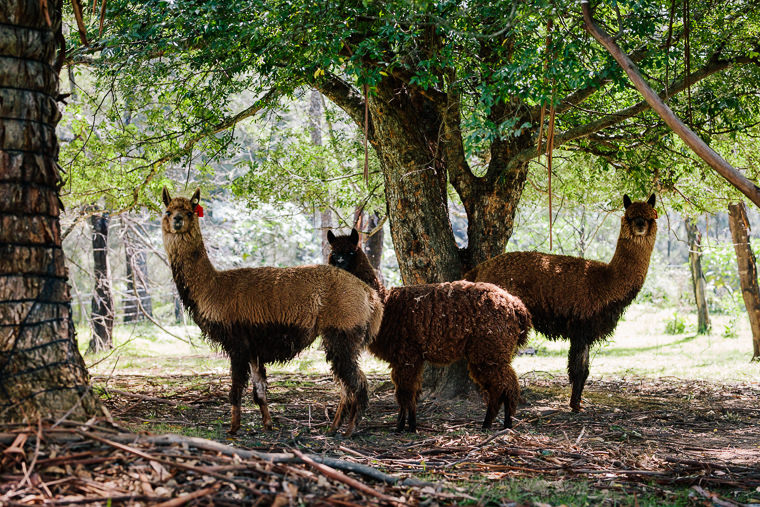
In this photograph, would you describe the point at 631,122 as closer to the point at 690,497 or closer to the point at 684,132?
the point at 684,132

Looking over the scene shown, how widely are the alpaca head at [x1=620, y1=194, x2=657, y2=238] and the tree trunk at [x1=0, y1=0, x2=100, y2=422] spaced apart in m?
7.08

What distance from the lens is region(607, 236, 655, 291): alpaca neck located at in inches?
353

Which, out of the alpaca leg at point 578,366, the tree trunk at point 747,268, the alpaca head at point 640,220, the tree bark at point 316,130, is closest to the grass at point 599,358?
the alpaca leg at point 578,366

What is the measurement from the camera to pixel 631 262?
905 centimetres

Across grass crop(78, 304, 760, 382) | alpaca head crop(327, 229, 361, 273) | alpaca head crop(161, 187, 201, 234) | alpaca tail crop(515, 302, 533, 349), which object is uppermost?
alpaca head crop(161, 187, 201, 234)

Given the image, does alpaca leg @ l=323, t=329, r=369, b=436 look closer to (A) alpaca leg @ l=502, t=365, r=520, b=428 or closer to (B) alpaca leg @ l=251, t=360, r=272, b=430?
(B) alpaca leg @ l=251, t=360, r=272, b=430

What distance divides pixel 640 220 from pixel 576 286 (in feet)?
4.20

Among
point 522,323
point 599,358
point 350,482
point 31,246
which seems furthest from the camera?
point 599,358

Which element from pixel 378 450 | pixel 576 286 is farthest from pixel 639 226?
pixel 378 450

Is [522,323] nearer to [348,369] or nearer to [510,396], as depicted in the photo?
[510,396]

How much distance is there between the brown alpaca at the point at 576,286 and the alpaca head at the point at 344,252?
5.60ft

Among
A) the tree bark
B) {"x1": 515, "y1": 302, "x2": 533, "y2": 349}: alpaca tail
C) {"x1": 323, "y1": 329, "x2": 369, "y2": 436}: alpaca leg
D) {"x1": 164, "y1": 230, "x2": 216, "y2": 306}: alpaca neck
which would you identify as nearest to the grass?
{"x1": 515, "y1": 302, "x2": 533, "y2": 349}: alpaca tail

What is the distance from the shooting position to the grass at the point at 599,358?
12567 millimetres

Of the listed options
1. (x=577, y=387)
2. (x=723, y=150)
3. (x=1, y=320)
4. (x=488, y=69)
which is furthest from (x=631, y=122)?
(x=1, y=320)
